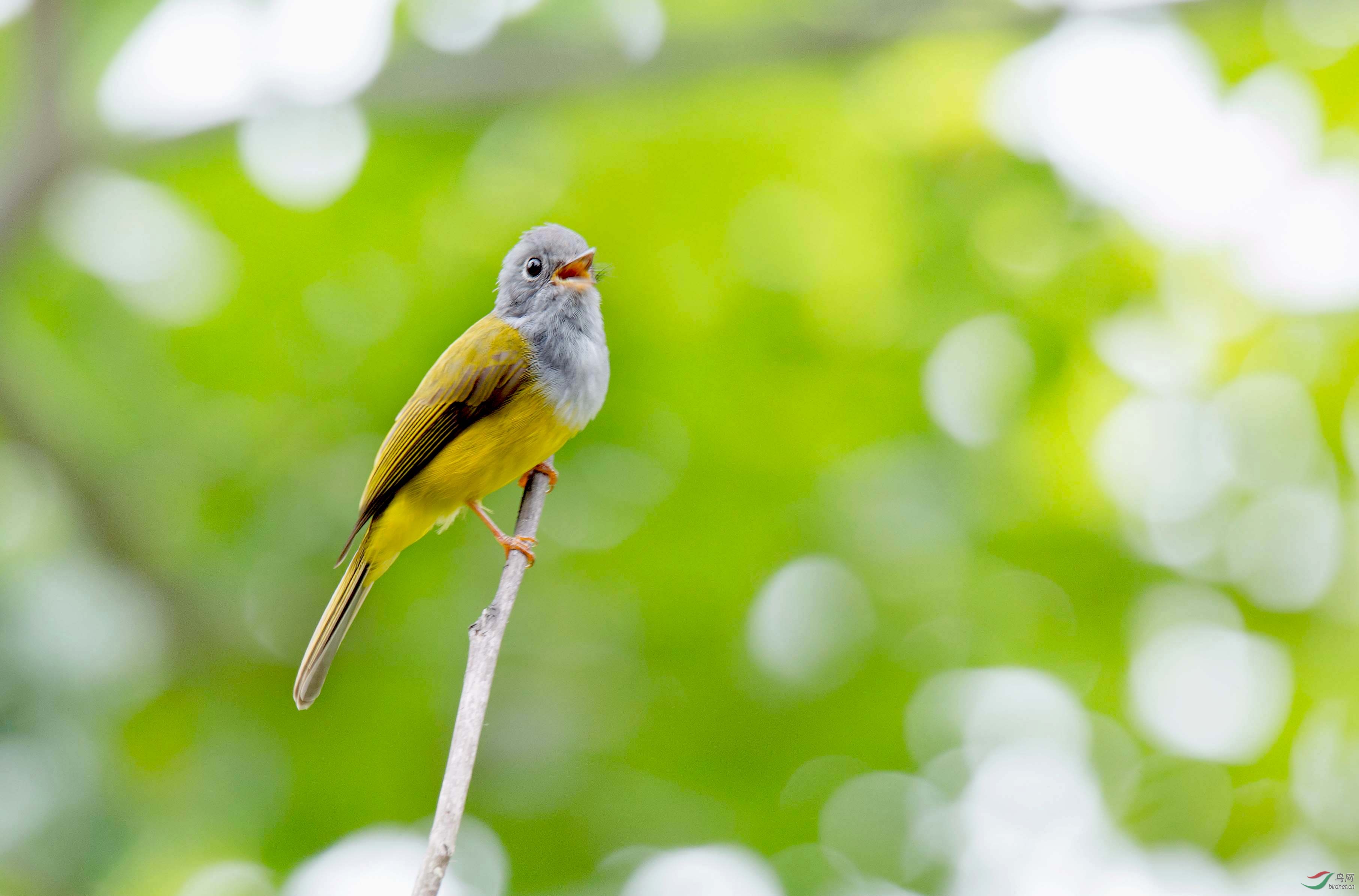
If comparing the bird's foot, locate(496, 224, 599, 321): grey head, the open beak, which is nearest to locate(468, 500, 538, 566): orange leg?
the bird's foot

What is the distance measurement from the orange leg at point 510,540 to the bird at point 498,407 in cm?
2

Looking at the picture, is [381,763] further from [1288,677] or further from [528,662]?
[1288,677]

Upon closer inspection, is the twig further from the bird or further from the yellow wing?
the yellow wing

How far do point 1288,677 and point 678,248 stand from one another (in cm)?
473

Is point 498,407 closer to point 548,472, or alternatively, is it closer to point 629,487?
point 548,472

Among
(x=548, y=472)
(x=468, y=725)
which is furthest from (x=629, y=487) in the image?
(x=468, y=725)

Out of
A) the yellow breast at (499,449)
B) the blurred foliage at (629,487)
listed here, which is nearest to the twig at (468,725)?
the yellow breast at (499,449)

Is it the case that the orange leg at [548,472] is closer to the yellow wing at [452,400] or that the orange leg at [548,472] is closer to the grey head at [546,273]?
the yellow wing at [452,400]

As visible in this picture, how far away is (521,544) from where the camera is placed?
3.25m

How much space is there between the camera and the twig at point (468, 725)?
1.76 meters

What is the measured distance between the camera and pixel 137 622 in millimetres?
7062

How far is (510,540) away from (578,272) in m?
0.88

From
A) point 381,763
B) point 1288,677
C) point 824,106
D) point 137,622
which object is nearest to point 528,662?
point 381,763

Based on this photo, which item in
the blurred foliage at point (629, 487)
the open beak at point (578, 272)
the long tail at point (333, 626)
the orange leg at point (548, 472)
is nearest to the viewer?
the long tail at point (333, 626)
